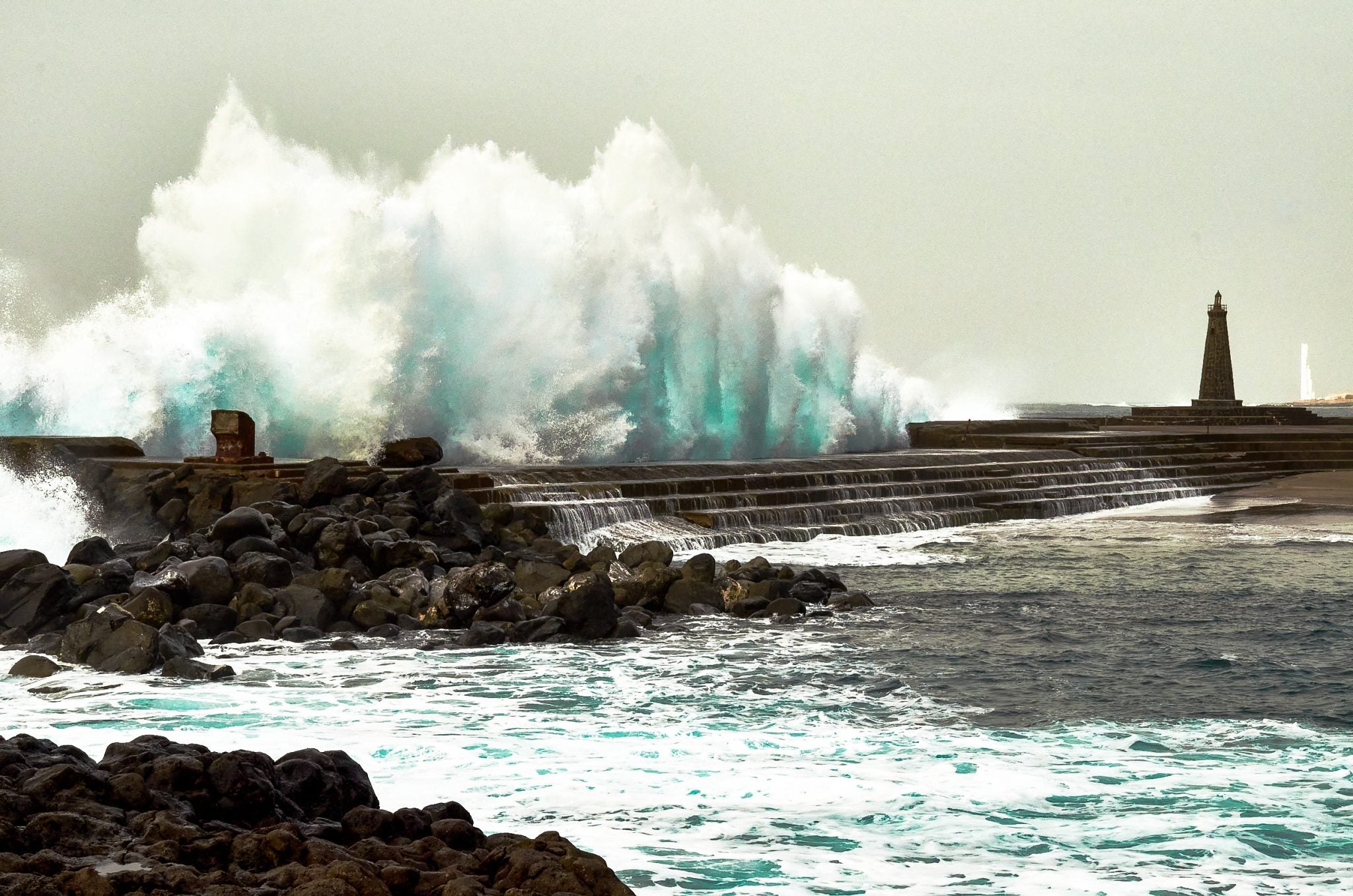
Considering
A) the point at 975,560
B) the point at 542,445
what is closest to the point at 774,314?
the point at 542,445

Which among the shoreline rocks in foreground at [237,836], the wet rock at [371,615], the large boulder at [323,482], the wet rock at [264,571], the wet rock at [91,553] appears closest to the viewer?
the shoreline rocks in foreground at [237,836]

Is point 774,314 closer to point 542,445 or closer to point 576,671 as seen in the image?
point 542,445

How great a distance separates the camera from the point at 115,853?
3.81 metres

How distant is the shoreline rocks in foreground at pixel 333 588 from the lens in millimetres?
8711

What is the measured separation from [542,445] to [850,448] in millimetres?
7712

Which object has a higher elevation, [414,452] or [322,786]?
[414,452]

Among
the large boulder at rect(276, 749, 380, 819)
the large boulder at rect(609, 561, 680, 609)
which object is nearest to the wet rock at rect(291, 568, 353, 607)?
the large boulder at rect(609, 561, 680, 609)

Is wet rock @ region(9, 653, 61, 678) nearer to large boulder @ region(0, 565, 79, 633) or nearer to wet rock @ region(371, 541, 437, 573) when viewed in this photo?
large boulder @ region(0, 565, 79, 633)

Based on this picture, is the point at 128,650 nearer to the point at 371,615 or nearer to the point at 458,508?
the point at 371,615

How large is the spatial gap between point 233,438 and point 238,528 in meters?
2.71

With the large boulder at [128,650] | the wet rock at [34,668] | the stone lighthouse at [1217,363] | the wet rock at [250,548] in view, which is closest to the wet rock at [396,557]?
the wet rock at [250,548]

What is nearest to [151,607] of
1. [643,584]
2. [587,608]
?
[587,608]

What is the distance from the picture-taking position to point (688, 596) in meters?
10.0

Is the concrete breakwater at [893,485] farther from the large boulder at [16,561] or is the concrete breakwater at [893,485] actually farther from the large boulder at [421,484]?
the large boulder at [16,561]
